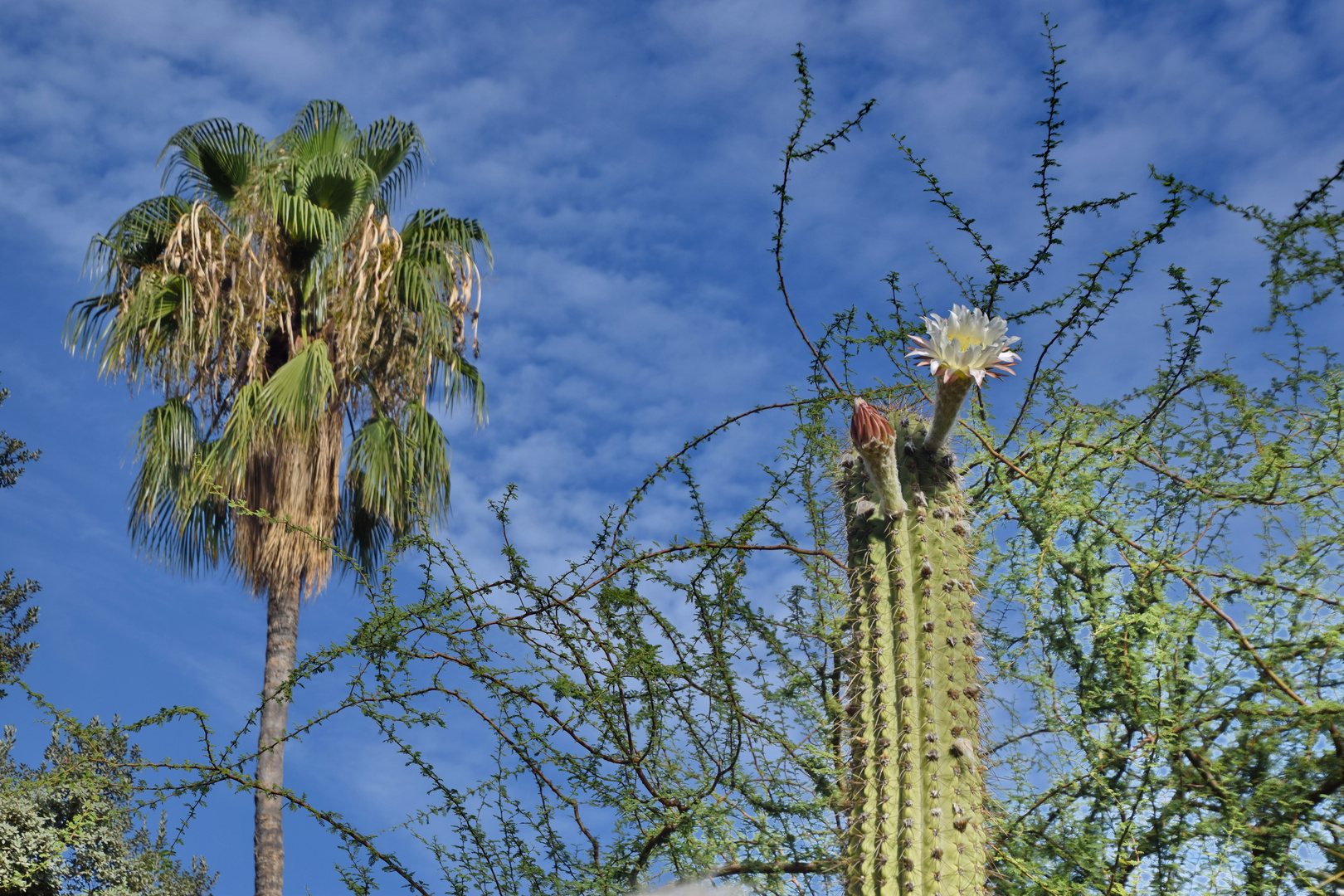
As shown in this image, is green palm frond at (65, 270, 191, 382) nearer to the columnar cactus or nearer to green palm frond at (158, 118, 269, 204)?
green palm frond at (158, 118, 269, 204)

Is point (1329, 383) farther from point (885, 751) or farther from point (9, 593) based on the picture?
point (9, 593)

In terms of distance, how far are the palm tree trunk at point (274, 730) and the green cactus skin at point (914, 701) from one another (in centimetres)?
508

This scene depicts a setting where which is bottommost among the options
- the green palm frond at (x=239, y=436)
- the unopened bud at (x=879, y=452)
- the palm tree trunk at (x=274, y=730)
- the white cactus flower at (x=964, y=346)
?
the unopened bud at (x=879, y=452)

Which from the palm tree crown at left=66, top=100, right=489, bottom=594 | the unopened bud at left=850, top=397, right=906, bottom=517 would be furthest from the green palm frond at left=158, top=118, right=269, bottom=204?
the unopened bud at left=850, top=397, right=906, bottom=517

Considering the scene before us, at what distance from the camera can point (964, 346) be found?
5.76 ft

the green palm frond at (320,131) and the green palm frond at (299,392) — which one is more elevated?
the green palm frond at (320,131)

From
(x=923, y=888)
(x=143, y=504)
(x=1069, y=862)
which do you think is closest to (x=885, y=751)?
(x=923, y=888)

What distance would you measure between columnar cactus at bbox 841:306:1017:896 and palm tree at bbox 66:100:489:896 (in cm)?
627

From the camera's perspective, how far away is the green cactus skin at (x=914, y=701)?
161 centimetres

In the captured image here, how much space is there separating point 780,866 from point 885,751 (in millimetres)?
471

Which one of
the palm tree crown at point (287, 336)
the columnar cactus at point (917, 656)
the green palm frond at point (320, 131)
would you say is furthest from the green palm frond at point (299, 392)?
the columnar cactus at point (917, 656)

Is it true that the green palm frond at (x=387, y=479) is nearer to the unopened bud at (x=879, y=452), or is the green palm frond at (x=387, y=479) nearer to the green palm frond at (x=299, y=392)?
the green palm frond at (x=299, y=392)

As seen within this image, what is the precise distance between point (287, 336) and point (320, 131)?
83.9 inches

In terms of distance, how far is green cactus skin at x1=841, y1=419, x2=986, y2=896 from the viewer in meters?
1.61
